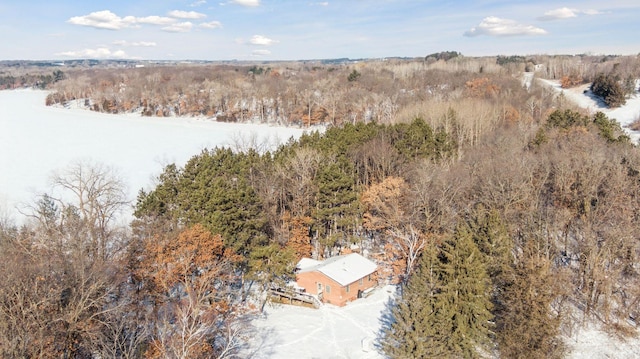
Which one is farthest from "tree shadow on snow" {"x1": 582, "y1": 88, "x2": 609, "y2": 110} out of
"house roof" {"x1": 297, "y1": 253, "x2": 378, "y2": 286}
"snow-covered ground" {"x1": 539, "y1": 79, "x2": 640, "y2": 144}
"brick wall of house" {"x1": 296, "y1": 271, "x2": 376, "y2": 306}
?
"brick wall of house" {"x1": 296, "y1": 271, "x2": 376, "y2": 306}

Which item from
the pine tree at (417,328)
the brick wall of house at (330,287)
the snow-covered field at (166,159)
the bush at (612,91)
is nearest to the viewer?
the pine tree at (417,328)

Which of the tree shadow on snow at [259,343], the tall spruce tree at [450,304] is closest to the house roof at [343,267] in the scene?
the tree shadow on snow at [259,343]

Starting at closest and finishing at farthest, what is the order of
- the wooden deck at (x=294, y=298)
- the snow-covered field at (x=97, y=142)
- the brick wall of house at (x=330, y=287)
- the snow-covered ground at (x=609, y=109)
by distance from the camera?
the brick wall of house at (x=330, y=287), the wooden deck at (x=294, y=298), the snow-covered field at (x=97, y=142), the snow-covered ground at (x=609, y=109)

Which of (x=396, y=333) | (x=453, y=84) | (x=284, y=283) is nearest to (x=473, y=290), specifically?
(x=396, y=333)

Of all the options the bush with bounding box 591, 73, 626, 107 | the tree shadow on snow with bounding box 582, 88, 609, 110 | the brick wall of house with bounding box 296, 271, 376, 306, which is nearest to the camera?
the brick wall of house with bounding box 296, 271, 376, 306

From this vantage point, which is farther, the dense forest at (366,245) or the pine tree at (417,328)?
the dense forest at (366,245)

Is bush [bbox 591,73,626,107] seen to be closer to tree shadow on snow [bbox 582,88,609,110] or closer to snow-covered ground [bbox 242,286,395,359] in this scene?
tree shadow on snow [bbox 582,88,609,110]

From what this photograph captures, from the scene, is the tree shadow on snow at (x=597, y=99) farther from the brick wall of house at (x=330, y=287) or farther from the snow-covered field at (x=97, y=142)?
the brick wall of house at (x=330, y=287)

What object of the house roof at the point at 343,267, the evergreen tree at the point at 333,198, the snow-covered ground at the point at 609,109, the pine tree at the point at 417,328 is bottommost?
the house roof at the point at 343,267
